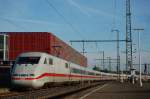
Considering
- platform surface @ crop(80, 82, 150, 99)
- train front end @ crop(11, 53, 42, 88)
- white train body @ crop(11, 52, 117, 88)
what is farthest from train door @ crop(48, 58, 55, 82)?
platform surface @ crop(80, 82, 150, 99)

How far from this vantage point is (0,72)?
5769cm

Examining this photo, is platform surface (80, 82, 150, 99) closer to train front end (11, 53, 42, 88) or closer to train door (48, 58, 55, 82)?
train door (48, 58, 55, 82)

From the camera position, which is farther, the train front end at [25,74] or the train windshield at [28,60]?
the train windshield at [28,60]

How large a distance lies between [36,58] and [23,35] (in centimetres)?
4616

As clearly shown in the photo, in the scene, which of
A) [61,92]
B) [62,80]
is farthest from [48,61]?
[62,80]

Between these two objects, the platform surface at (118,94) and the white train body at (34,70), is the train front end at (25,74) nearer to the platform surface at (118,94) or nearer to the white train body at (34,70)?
the white train body at (34,70)

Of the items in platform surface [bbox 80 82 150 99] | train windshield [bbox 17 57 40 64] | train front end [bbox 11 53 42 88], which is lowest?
platform surface [bbox 80 82 150 99]

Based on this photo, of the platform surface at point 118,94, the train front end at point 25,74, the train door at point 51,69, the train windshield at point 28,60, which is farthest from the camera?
the train door at point 51,69

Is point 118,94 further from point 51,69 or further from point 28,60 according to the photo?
point 28,60

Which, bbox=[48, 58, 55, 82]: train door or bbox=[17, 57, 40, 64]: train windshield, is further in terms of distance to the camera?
A: bbox=[48, 58, 55, 82]: train door

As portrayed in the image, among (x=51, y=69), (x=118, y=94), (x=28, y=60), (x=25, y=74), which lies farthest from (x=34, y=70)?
(x=118, y=94)

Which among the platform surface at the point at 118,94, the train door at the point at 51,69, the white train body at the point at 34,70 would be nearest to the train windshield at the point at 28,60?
the white train body at the point at 34,70

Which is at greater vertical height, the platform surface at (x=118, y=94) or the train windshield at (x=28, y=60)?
the train windshield at (x=28, y=60)

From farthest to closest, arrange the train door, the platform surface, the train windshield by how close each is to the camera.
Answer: the train door < the train windshield < the platform surface
